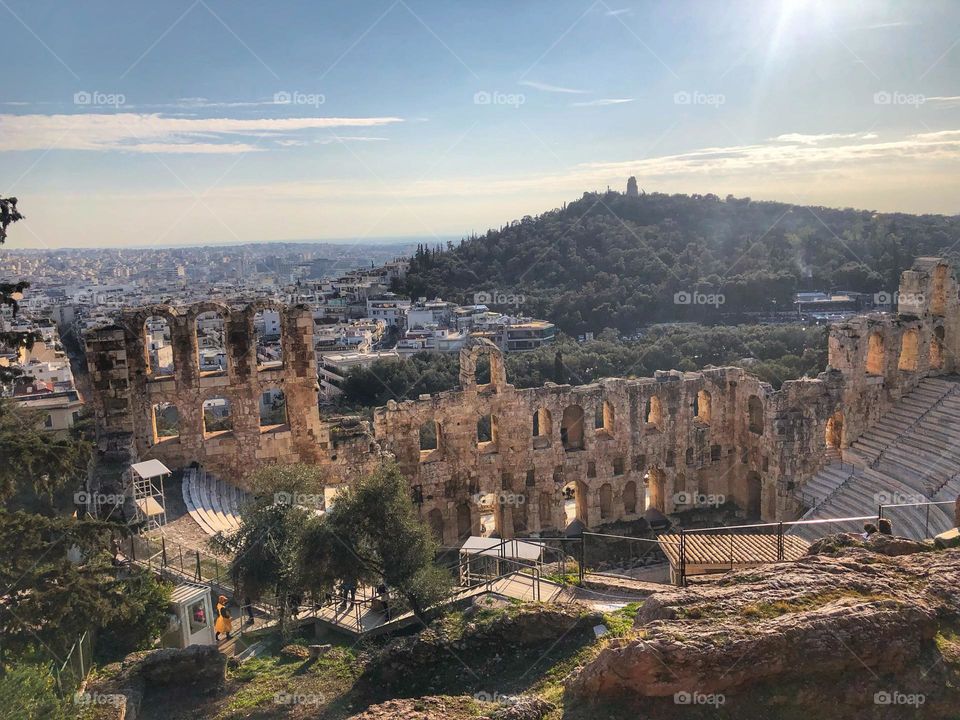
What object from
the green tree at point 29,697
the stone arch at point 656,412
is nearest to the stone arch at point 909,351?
the stone arch at point 656,412

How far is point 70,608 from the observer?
41.6ft

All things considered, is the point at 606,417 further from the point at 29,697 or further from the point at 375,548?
the point at 29,697

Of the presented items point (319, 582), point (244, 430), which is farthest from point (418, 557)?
point (244, 430)

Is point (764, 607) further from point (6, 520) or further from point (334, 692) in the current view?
point (6, 520)

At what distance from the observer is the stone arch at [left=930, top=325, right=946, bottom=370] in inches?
1145

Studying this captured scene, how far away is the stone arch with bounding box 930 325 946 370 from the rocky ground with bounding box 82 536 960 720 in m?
20.2

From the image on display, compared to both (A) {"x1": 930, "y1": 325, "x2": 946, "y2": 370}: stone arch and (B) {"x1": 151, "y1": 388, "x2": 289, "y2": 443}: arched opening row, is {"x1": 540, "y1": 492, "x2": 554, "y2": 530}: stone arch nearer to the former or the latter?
(B) {"x1": 151, "y1": 388, "x2": 289, "y2": 443}: arched opening row

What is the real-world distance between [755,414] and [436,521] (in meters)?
13.6

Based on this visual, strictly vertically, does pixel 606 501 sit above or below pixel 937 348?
below

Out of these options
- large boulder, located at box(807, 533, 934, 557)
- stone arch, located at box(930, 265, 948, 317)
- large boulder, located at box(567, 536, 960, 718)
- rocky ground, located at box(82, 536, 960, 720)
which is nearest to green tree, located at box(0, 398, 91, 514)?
rocky ground, located at box(82, 536, 960, 720)

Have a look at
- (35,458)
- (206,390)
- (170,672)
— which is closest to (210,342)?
(206,390)

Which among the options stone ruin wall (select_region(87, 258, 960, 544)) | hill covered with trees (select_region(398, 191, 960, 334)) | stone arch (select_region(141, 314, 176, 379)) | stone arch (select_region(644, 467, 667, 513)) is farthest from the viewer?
hill covered with trees (select_region(398, 191, 960, 334))

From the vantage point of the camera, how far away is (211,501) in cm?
2238

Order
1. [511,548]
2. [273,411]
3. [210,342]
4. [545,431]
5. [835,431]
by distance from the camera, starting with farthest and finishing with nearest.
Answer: [210,342], [273,411], [835,431], [545,431], [511,548]
